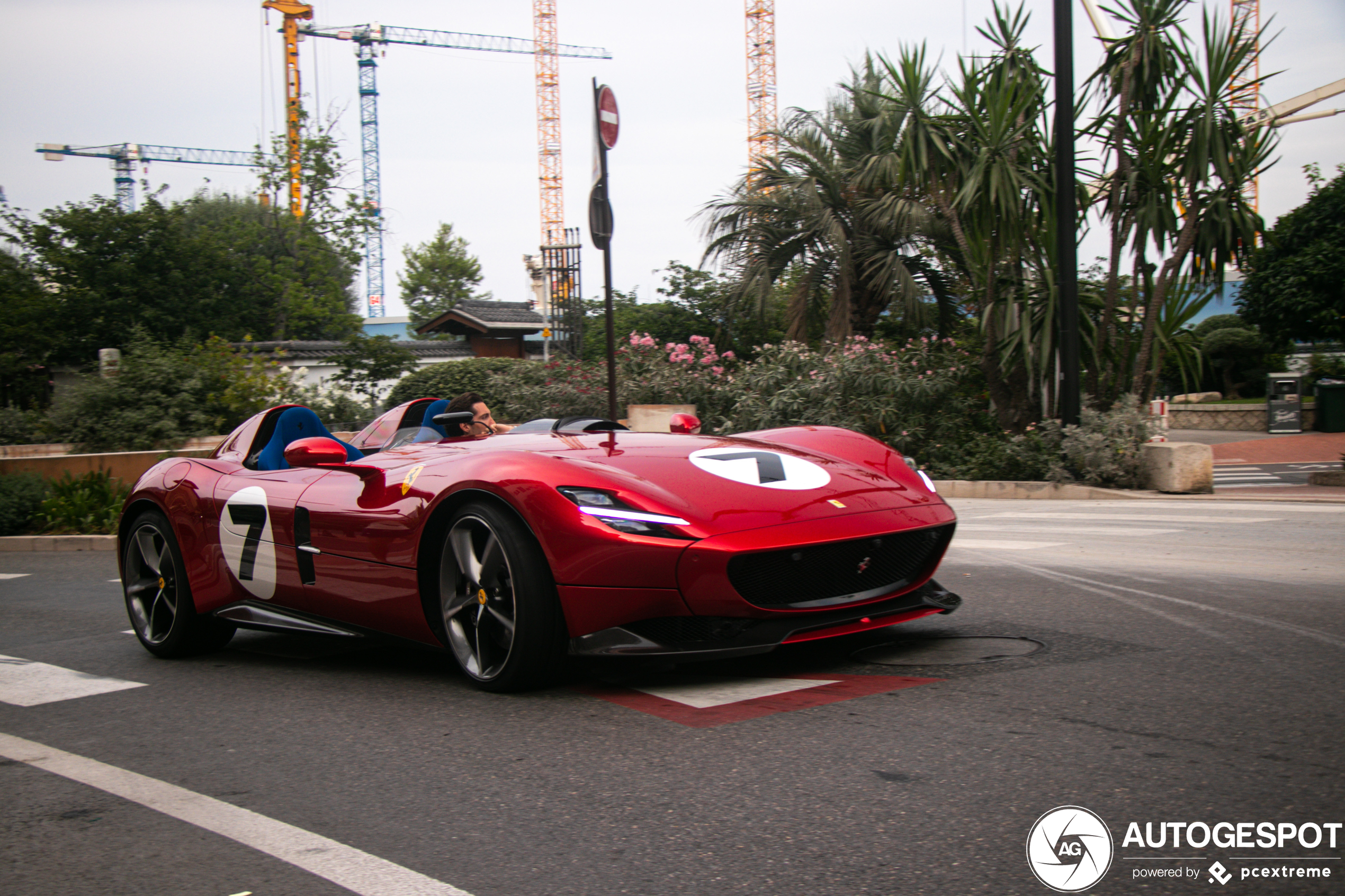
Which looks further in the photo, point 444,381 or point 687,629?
point 444,381

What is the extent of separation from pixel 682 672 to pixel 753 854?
1707 millimetres

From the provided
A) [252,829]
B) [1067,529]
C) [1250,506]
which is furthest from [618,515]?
[1250,506]

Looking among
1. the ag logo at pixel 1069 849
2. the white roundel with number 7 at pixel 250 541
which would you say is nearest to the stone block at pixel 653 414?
the white roundel with number 7 at pixel 250 541

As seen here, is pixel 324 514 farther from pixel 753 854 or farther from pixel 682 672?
pixel 753 854

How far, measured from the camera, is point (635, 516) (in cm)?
354

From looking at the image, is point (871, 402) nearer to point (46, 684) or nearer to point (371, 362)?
point (46, 684)

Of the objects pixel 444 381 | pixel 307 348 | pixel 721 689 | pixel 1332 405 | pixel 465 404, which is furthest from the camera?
pixel 307 348

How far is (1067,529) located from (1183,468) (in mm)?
3873

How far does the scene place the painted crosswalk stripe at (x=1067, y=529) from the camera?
8031 millimetres

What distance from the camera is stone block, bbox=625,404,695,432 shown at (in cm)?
1703

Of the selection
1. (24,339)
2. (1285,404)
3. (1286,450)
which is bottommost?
(1286,450)

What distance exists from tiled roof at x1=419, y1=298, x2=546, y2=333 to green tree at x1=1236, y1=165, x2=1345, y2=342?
1019 inches

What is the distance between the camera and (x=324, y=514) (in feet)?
14.4

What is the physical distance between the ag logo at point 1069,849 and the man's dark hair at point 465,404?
394 centimetres
